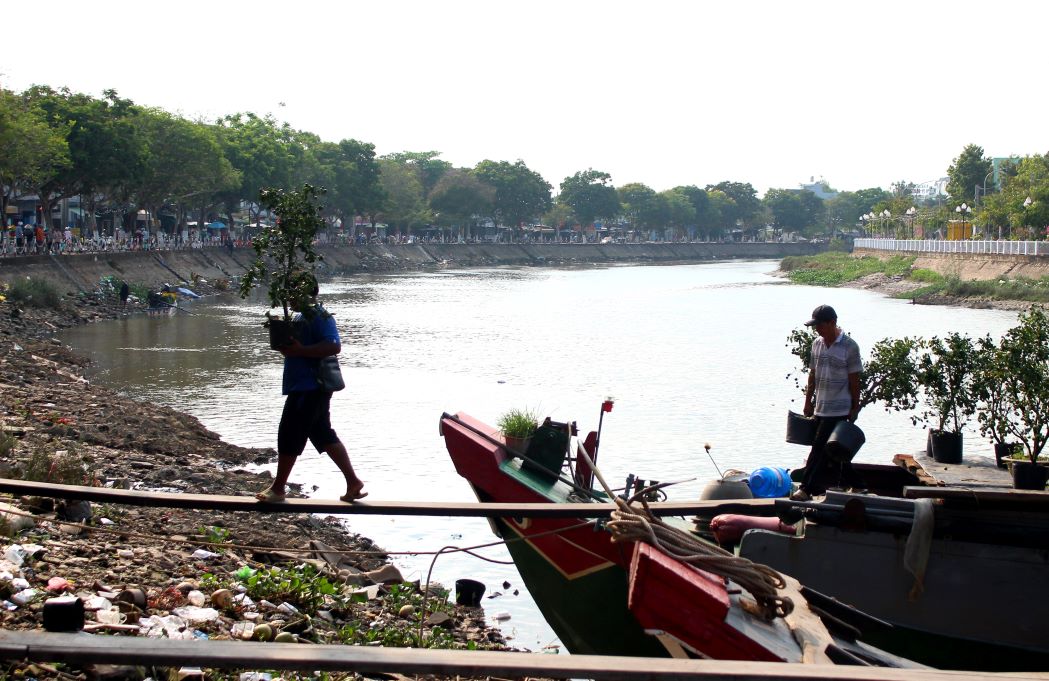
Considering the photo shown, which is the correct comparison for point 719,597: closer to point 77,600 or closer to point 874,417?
point 77,600

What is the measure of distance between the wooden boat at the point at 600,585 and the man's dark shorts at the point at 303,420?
1622 millimetres

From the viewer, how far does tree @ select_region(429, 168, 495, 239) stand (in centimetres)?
12525

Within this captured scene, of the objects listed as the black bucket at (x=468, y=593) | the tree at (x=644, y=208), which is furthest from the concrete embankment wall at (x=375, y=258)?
the black bucket at (x=468, y=593)

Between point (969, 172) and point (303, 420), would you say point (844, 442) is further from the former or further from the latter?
point (969, 172)

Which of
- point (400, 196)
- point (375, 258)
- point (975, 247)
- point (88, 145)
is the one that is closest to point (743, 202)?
point (400, 196)

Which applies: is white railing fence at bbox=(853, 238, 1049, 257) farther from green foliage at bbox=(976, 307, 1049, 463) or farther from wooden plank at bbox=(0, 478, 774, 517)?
wooden plank at bbox=(0, 478, 774, 517)

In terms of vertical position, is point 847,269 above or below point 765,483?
above

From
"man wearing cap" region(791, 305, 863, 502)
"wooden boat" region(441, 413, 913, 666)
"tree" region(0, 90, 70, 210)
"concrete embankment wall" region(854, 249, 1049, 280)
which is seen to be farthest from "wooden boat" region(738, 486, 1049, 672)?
"concrete embankment wall" region(854, 249, 1049, 280)

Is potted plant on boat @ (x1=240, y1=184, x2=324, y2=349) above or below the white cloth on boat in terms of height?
above

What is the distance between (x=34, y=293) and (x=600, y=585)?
108 ft

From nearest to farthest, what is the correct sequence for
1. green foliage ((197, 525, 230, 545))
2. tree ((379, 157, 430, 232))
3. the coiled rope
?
the coiled rope, green foliage ((197, 525, 230, 545)), tree ((379, 157, 430, 232))

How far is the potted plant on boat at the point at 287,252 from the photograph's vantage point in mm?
6949

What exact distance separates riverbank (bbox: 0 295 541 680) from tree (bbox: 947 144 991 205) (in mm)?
88790

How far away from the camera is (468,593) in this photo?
10648mm
